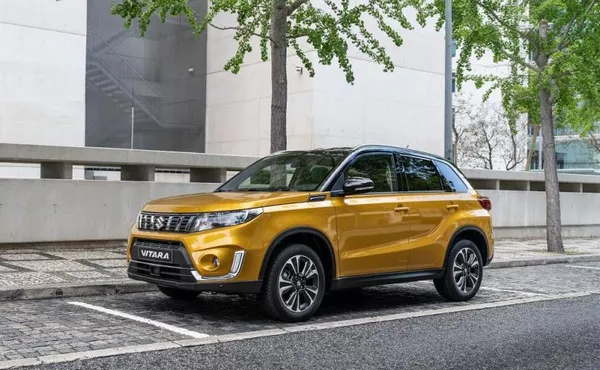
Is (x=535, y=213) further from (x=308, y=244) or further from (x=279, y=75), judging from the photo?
(x=308, y=244)

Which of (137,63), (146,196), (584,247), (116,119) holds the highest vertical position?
(137,63)

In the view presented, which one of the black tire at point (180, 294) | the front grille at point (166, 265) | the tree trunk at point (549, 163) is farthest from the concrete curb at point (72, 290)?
the tree trunk at point (549, 163)

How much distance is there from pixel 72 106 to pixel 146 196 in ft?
26.4

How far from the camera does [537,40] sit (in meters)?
17.2

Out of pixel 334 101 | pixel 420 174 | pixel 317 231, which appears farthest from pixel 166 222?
pixel 334 101

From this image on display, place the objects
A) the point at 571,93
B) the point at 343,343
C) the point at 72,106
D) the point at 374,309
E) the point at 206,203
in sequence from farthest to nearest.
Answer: the point at 72,106, the point at 571,93, the point at 374,309, the point at 206,203, the point at 343,343

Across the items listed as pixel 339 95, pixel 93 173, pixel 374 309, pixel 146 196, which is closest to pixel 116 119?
pixel 93 173

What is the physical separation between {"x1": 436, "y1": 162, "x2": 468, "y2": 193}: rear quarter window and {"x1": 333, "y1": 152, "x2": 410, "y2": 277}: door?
0.91 m

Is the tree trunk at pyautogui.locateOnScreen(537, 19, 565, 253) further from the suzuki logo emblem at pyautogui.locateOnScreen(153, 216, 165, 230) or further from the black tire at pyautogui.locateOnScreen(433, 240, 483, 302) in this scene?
the suzuki logo emblem at pyautogui.locateOnScreen(153, 216, 165, 230)

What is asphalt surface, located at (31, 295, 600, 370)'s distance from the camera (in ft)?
18.3

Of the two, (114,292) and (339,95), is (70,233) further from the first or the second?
(339,95)

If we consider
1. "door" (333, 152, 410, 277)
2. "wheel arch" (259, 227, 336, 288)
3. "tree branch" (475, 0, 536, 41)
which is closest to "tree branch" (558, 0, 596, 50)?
"tree branch" (475, 0, 536, 41)

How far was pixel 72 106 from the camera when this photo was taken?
20688 millimetres

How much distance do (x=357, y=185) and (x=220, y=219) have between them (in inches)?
59.8
